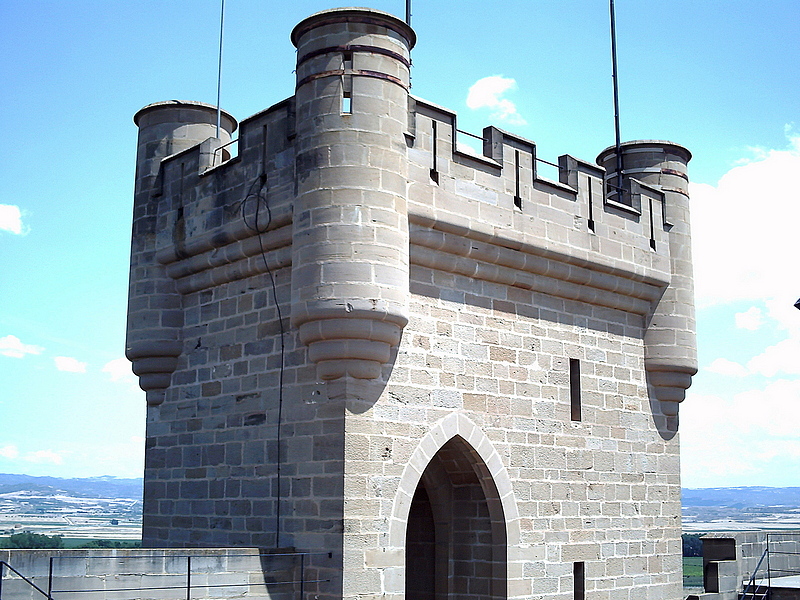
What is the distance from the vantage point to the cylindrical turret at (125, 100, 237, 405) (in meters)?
14.0

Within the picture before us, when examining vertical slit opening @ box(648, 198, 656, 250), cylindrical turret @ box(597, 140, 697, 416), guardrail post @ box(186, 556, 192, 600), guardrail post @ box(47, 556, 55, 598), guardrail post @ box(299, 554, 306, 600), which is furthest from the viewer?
vertical slit opening @ box(648, 198, 656, 250)

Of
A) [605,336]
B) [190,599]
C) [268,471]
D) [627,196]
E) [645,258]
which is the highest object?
[627,196]

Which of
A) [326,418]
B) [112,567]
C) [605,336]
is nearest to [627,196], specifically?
[605,336]

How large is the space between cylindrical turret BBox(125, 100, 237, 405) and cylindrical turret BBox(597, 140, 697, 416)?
20.6 feet

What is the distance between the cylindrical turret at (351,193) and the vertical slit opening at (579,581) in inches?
165

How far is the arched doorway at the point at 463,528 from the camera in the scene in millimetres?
12492

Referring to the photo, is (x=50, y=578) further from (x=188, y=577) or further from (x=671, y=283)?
(x=671, y=283)

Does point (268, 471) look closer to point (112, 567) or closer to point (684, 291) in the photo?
point (112, 567)

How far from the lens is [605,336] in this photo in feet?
47.8

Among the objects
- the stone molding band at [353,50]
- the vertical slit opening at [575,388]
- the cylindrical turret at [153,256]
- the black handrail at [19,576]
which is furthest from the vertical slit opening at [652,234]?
the black handrail at [19,576]

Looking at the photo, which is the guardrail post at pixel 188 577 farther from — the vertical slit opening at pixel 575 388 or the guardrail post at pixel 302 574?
the vertical slit opening at pixel 575 388

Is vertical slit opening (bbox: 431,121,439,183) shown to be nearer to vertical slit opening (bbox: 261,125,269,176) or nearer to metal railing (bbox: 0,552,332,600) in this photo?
vertical slit opening (bbox: 261,125,269,176)

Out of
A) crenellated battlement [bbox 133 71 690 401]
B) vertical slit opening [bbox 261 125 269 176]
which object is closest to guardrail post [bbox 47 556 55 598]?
crenellated battlement [bbox 133 71 690 401]

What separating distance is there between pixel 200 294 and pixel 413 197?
344 centimetres
